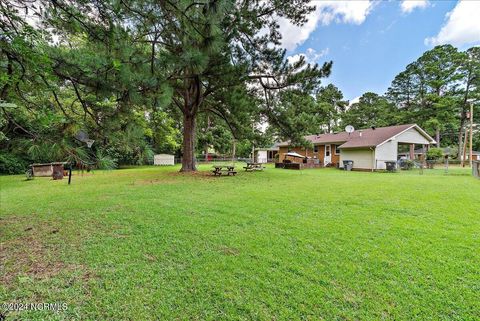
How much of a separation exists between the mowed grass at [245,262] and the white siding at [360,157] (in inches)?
507

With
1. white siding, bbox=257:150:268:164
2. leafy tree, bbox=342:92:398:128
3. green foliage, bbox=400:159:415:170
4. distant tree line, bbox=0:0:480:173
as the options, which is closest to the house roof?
green foliage, bbox=400:159:415:170

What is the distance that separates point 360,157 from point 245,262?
710 inches

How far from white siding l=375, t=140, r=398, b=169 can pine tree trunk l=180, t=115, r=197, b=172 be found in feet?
44.6

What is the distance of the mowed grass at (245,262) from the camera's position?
2025 millimetres

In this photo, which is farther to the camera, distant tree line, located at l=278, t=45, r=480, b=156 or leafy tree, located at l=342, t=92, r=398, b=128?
leafy tree, located at l=342, t=92, r=398, b=128

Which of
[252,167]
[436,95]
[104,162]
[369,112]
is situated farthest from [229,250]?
[369,112]

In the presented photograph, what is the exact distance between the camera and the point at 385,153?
17297 mm

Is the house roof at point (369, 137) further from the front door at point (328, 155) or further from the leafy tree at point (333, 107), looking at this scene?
the leafy tree at point (333, 107)

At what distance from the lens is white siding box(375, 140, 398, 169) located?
17.0 meters

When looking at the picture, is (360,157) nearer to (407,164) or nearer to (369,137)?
(369,137)

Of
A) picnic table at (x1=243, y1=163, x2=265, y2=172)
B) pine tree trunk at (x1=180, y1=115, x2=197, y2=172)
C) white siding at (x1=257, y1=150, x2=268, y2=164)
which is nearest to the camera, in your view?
pine tree trunk at (x1=180, y1=115, x2=197, y2=172)

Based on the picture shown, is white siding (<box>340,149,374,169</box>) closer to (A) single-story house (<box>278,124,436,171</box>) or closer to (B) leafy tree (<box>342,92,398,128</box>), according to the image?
(A) single-story house (<box>278,124,436,171</box>)

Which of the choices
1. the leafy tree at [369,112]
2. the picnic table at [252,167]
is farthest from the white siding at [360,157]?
the leafy tree at [369,112]

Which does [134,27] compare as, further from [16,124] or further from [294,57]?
[294,57]
